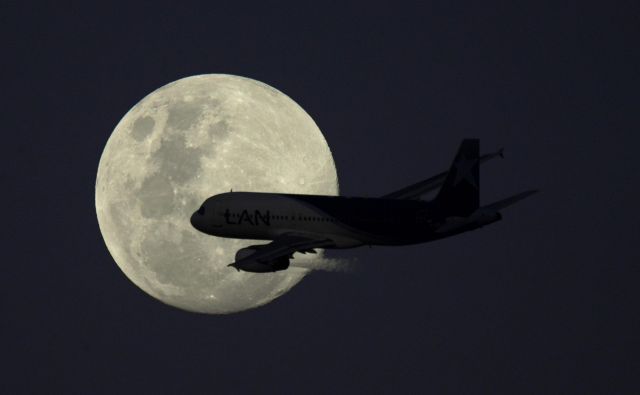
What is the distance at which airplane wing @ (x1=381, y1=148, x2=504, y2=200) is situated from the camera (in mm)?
131750

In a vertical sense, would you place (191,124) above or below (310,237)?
above

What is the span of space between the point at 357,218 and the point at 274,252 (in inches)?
255

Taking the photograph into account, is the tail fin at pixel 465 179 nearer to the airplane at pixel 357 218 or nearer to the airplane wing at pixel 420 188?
the airplane at pixel 357 218

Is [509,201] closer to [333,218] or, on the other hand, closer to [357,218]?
[357,218]

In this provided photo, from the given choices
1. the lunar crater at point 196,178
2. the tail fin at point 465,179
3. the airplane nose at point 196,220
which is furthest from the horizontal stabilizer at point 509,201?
the airplane nose at point 196,220

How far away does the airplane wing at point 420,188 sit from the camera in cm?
13175

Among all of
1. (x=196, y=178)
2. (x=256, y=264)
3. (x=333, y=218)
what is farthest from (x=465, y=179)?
(x=196, y=178)

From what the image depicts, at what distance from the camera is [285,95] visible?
435 ft

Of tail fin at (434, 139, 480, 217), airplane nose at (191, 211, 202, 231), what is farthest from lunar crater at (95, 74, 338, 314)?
tail fin at (434, 139, 480, 217)

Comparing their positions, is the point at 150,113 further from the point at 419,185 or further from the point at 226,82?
the point at 419,185

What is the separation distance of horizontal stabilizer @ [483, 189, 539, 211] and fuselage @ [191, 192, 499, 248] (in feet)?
7.08

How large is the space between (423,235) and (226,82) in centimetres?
2076

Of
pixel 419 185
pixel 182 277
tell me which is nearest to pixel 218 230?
pixel 182 277

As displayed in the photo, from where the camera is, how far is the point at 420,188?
132625 mm
